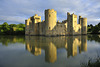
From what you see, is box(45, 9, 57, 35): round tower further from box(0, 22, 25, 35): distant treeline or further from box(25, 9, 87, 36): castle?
box(0, 22, 25, 35): distant treeline

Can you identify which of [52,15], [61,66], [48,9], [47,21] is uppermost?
[48,9]

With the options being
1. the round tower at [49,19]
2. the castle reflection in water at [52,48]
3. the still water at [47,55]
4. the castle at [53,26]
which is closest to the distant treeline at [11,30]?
the castle at [53,26]

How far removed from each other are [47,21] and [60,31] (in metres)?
9.32

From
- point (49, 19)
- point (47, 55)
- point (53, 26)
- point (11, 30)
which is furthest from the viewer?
point (11, 30)

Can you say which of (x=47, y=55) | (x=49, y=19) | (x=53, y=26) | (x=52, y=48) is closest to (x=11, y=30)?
(x=49, y=19)

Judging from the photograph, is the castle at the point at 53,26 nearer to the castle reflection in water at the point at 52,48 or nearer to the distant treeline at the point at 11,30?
the distant treeline at the point at 11,30

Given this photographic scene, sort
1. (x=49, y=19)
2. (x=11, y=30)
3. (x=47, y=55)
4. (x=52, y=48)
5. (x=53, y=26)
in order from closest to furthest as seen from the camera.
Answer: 1. (x=47, y=55)
2. (x=52, y=48)
3. (x=49, y=19)
4. (x=53, y=26)
5. (x=11, y=30)

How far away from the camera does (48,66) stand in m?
4.46

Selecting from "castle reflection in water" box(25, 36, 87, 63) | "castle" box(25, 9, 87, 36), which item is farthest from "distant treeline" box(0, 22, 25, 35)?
"castle reflection in water" box(25, 36, 87, 63)

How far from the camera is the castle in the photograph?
2578cm

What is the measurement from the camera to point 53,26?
26.0 m

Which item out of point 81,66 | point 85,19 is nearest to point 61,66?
point 81,66

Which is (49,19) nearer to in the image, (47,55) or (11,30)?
(47,55)

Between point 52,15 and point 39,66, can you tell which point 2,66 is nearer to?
point 39,66
